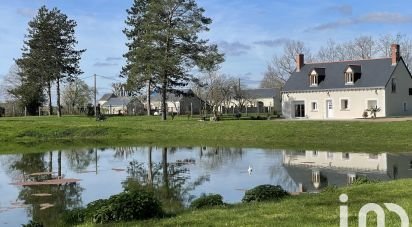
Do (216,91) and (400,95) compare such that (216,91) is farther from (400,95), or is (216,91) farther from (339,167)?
(339,167)

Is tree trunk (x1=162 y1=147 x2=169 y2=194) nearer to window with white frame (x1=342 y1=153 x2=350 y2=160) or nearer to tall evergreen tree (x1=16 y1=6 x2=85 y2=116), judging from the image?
window with white frame (x1=342 y1=153 x2=350 y2=160)

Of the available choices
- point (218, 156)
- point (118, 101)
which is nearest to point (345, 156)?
point (218, 156)

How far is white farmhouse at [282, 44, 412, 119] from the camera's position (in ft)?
165

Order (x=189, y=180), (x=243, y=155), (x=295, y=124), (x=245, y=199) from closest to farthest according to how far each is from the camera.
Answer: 1. (x=245, y=199)
2. (x=189, y=180)
3. (x=243, y=155)
4. (x=295, y=124)

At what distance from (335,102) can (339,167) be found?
32.9 metres

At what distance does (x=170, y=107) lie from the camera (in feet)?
354

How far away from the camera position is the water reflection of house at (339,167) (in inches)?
680

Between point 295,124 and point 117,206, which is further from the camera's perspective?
point 295,124

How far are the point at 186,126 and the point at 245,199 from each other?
32209mm

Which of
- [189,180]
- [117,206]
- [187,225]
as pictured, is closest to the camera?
[187,225]

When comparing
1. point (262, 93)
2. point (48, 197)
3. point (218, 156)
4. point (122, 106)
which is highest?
point (262, 93)

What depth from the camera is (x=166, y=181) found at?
707 inches

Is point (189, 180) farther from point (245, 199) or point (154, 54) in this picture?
point (154, 54)

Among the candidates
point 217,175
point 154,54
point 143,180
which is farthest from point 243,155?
point 154,54
